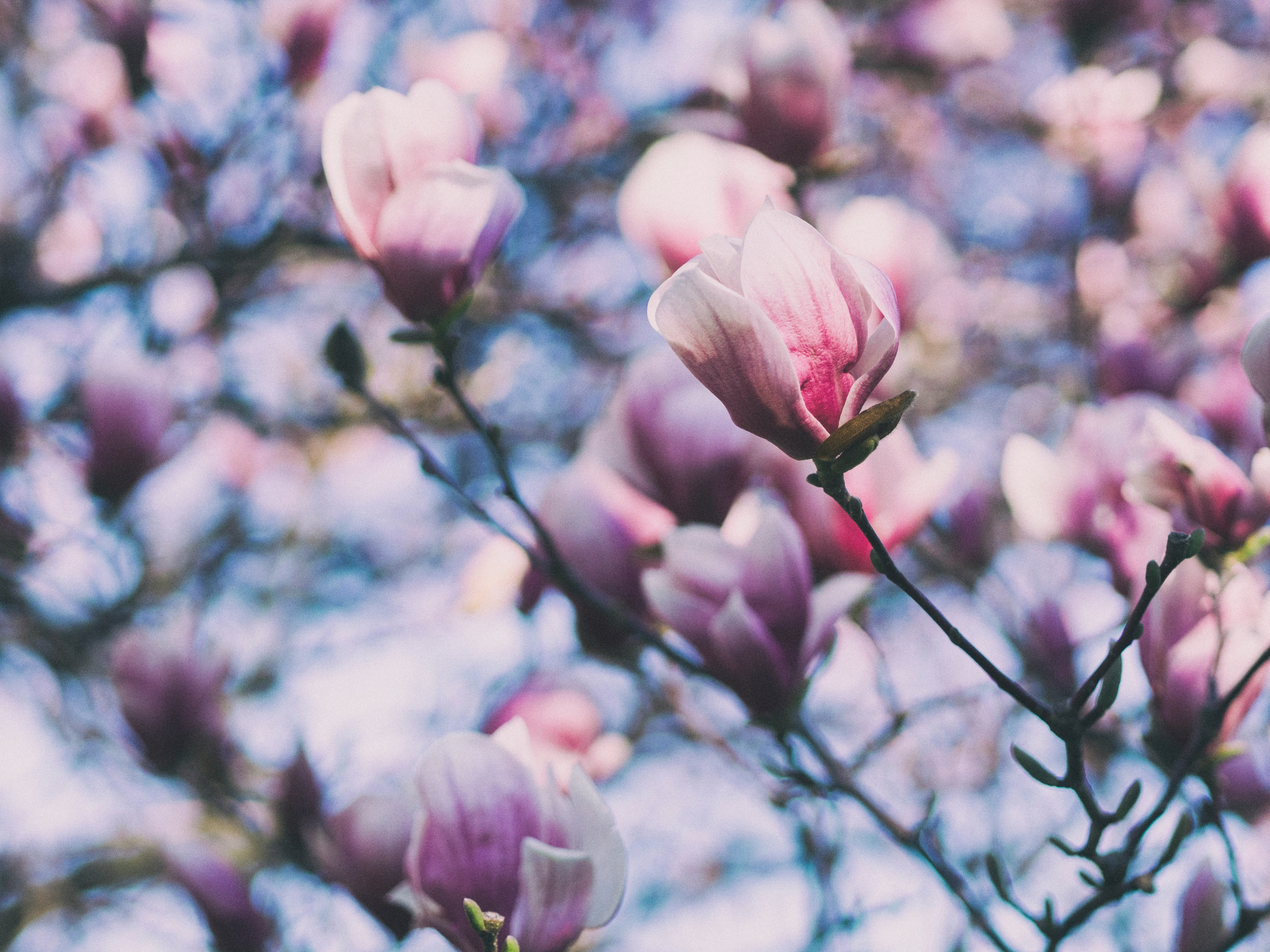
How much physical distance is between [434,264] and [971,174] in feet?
8.74

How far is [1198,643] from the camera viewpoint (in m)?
0.65

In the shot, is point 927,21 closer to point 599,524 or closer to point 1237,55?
point 1237,55

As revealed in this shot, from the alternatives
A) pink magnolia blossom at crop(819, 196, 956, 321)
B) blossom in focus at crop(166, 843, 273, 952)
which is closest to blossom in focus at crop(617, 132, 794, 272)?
pink magnolia blossom at crop(819, 196, 956, 321)

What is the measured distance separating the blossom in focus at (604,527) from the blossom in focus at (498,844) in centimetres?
27

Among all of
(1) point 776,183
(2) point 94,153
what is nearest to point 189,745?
(1) point 776,183

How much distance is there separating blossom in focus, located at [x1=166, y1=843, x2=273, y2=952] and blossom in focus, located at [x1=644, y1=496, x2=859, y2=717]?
59cm

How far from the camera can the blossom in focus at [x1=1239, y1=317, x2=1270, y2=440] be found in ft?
1.86

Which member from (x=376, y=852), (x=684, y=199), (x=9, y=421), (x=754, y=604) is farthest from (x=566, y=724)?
(x=9, y=421)

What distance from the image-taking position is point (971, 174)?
2980mm

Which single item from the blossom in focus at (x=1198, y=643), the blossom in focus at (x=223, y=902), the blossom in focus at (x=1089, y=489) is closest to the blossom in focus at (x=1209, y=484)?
the blossom in focus at (x=1198, y=643)

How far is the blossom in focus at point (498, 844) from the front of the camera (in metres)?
0.58

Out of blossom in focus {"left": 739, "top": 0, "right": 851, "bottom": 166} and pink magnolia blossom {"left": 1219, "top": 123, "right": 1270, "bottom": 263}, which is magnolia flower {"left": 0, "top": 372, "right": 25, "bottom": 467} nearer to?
blossom in focus {"left": 739, "top": 0, "right": 851, "bottom": 166}

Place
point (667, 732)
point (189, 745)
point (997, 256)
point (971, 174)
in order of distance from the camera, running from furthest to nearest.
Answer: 1. point (971, 174)
2. point (997, 256)
3. point (667, 732)
4. point (189, 745)

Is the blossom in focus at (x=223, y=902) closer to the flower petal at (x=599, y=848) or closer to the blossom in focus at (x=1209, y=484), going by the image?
the flower petal at (x=599, y=848)
